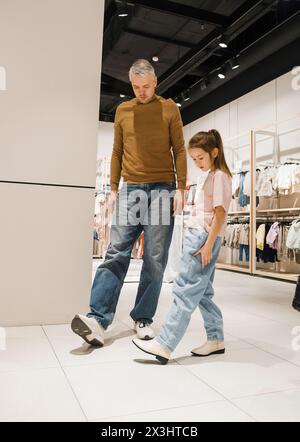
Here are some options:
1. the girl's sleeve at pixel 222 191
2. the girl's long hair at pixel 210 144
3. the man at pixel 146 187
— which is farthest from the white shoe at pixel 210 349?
the girl's long hair at pixel 210 144

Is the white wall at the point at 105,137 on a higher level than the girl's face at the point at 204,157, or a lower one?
higher

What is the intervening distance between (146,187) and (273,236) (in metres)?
3.99

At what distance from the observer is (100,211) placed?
776 centimetres

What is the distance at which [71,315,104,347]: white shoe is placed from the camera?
1.71m

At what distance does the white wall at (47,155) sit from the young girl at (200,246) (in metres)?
0.89

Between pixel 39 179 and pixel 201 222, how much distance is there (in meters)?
1.13

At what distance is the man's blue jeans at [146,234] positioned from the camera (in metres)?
2.01

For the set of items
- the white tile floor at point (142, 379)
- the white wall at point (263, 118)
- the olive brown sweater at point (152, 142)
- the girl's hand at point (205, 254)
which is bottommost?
the white tile floor at point (142, 379)

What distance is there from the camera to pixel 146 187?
205 centimetres

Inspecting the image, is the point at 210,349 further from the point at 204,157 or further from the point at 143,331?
the point at 204,157

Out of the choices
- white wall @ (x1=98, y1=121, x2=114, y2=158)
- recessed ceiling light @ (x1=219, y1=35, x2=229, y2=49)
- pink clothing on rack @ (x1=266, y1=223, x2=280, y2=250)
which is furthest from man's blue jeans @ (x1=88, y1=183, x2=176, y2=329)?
white wall @ (x1=98, y1=121, x2=114, y2=158)

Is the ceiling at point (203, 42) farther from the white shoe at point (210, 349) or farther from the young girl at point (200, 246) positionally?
the white shoe at point (210, 349)

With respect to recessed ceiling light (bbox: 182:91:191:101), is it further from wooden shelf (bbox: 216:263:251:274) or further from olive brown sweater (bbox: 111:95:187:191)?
olive brown sweater (bbox: 111:95:187:191)
